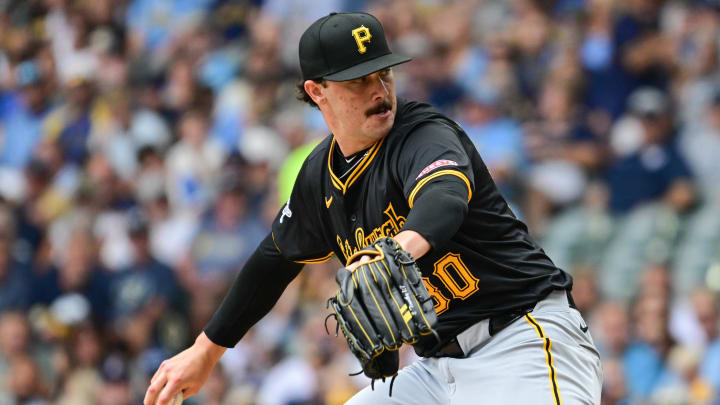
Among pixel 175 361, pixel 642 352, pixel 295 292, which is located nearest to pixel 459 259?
pixel 175 361

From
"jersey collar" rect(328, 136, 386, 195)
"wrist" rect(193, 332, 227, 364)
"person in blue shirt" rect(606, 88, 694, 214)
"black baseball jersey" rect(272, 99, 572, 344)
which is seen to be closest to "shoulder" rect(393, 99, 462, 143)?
"black baseball jersey" rect(272, 99, 572, 344)

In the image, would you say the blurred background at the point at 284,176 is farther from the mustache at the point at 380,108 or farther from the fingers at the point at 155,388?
the mustache at the point at 380,108

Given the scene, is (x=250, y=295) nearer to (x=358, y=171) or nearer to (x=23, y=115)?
(x=358, y=171)

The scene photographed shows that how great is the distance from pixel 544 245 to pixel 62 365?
4.05 meters

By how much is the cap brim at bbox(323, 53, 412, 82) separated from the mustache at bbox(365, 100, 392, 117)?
6.1 inches

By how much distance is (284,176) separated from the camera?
865 centimetres

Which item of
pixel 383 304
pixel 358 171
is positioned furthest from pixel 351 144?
pixel 383 304

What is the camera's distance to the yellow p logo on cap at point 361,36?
3477mm

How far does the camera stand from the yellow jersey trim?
3346 millimetres

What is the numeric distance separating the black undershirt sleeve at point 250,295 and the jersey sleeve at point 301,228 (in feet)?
0.21

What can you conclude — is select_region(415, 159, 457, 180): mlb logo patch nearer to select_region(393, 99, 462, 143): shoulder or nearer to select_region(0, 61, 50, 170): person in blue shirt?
select_region(393, 99, 462, 143): shoulder

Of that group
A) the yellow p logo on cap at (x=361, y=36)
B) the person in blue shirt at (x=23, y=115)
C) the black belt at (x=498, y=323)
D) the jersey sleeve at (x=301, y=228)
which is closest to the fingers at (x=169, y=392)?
the jersey sleeve at (x=301, y=228)

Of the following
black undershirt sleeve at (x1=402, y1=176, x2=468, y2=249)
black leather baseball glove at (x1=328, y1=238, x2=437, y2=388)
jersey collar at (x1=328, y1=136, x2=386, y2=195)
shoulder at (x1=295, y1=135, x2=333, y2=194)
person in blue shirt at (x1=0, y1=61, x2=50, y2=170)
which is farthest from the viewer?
person in blue shirt at (x1=0, y1=61, x2=50, y2=170)

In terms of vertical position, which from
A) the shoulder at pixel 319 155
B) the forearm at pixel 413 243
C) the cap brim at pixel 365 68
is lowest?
the forearm at pixel 413 243
